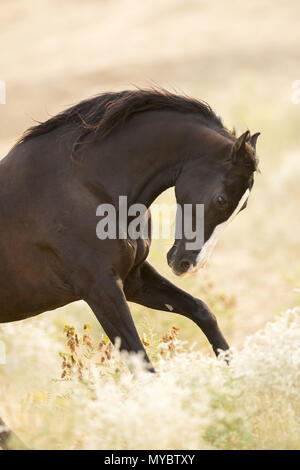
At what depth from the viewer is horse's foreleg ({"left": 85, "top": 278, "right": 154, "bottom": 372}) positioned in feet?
17.1

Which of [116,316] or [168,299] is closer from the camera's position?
[116,316]

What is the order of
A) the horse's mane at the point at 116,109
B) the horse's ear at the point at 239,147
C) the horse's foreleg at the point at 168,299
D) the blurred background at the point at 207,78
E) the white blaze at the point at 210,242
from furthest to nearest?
1. the blurred background at the point at 207,78
2. the horse's foreleg at the point at 168,299
3. the horse's mane at the point at 116,109
4. the white blaze at the point at 210,242
5. the horse's ear at the point at 239,147

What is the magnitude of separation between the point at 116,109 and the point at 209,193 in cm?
81

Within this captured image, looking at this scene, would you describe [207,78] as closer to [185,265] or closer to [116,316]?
[185,265]

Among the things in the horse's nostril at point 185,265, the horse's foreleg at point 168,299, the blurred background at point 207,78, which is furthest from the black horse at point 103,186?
the blurred background at point 207,78

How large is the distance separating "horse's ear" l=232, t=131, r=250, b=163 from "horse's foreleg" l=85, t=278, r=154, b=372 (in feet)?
3.45

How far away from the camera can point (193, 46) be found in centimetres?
4281

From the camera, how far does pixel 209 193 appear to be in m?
5.25

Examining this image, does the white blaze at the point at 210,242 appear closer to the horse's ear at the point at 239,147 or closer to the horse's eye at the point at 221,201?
the horse's eye at the point at 221,201

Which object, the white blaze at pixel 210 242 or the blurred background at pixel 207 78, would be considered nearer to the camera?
Result: the white blaze at pixel 210 242

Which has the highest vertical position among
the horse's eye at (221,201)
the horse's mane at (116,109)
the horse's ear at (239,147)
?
the horse's mane at (116,109)

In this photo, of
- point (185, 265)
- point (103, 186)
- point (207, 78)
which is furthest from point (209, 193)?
point (207, 78)

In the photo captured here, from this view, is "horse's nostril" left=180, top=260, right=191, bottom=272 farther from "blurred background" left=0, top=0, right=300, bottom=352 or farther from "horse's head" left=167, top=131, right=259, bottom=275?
"blurred background" left=0, top=0, right=300, bottom=352

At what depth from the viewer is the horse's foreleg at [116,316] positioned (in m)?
5.20
